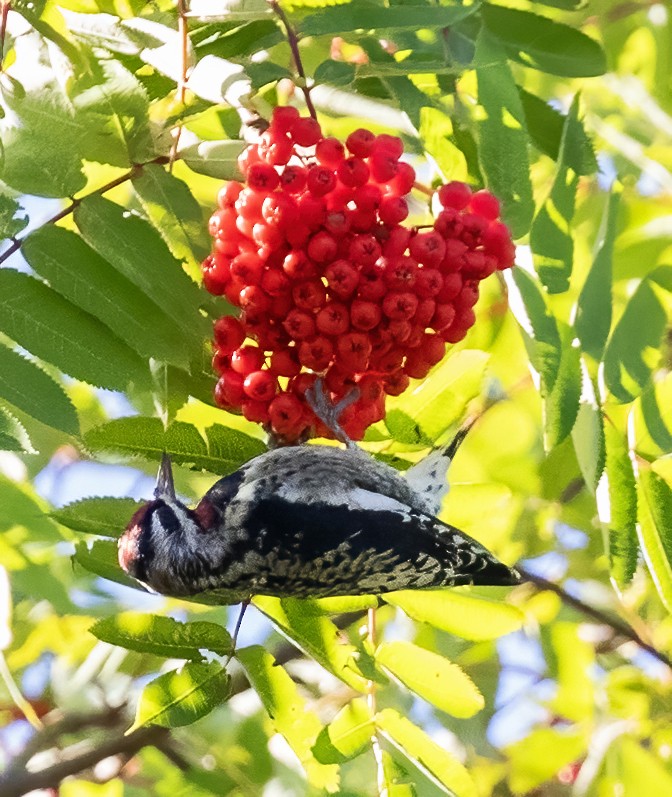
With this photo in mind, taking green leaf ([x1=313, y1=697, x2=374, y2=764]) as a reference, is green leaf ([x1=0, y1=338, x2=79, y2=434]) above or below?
above

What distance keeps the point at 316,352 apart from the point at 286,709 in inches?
36.8

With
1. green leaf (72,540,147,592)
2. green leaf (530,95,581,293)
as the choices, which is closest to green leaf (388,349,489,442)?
green leaf (530,95,581,293)

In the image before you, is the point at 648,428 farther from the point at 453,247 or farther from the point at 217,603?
the point at 217,603

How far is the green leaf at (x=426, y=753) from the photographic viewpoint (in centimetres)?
234

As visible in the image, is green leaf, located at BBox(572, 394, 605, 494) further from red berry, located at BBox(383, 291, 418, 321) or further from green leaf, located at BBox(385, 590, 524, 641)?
green leaf, located at BBox(385, 590, 524, 641)

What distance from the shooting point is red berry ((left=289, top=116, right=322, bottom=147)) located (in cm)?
198

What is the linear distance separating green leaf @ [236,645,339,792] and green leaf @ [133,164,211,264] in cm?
97

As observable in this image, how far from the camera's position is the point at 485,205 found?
212 cm

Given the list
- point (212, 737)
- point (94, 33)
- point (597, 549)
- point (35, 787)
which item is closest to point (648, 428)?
point (597, 549)

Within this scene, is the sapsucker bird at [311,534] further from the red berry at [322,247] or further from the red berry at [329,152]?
the red berry at [329,152]

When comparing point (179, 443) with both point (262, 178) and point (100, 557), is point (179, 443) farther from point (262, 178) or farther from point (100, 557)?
point (262, 178)

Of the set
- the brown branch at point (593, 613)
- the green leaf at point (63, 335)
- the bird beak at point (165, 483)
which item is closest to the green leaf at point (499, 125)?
the green leaf at point (63, 335)

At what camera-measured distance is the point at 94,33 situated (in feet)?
6.93

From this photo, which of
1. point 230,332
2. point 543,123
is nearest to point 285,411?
point 230,332
